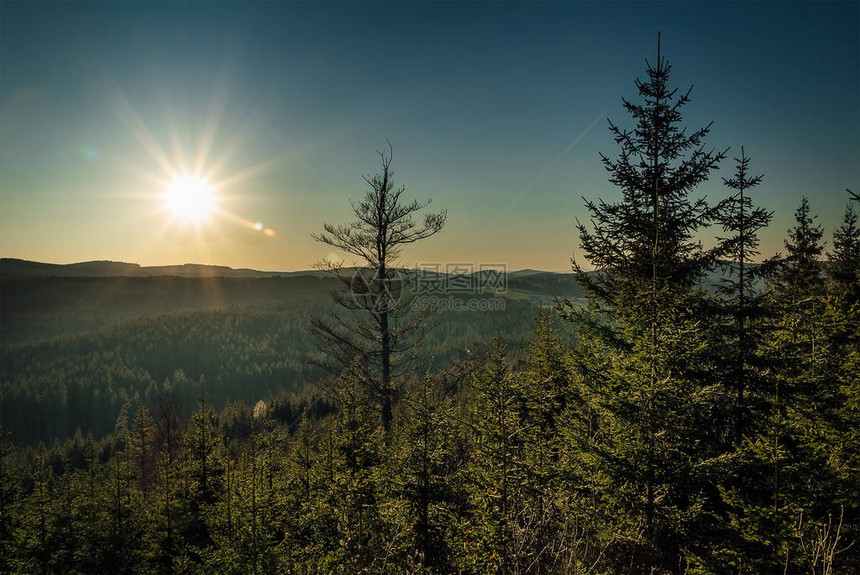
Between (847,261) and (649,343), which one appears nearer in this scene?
(649,343)

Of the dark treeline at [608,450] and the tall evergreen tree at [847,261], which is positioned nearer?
the dark treeline at [608,450]

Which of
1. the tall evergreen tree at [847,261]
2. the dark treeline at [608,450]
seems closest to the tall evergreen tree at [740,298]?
the dark treeline at [608,450]

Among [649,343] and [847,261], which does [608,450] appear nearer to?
[649,343]

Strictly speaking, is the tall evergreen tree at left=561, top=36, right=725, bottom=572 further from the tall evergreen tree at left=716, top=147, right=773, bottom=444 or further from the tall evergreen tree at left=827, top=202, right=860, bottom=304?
the tall evergreen tree at left=827, top=202, right=860, bottom=304

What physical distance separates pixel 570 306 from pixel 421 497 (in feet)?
18.7

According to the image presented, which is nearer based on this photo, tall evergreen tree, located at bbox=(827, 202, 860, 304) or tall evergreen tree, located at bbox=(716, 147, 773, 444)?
tall evergreen tree, located at bbox=(716, 147, 773, 444)

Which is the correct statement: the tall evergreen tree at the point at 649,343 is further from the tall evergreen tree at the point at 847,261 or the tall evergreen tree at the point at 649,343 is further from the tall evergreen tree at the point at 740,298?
the tall evergreen tree at the point at 847,261

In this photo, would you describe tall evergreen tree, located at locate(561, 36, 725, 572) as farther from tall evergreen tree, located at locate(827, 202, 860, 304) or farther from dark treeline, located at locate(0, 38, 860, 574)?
tall evergreen tree, located at locate(827, 202, 860, 304)

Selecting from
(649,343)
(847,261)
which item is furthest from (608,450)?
(847,261)

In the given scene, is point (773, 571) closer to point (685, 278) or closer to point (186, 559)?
point (685, 278)

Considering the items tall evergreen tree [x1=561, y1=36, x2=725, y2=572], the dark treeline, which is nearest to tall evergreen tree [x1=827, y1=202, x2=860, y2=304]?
the dark treeline

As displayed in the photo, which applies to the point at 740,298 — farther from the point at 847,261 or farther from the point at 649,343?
the point at 847,261

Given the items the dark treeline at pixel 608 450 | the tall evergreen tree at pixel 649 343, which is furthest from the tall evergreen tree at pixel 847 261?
the tall evergreen tree at pixel 649 343

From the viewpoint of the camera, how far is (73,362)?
589ft
